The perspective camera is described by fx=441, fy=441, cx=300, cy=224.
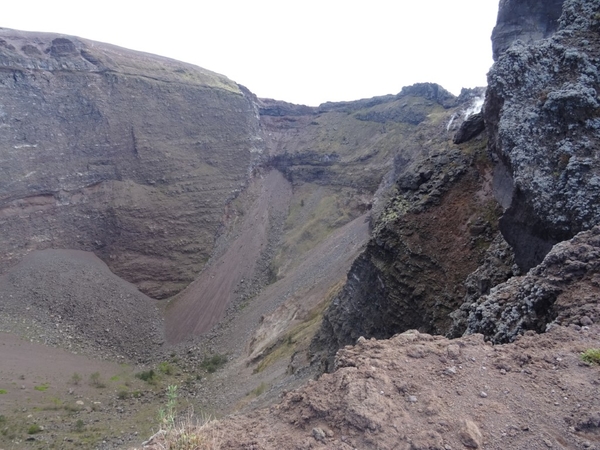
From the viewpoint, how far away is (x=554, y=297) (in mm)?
5922

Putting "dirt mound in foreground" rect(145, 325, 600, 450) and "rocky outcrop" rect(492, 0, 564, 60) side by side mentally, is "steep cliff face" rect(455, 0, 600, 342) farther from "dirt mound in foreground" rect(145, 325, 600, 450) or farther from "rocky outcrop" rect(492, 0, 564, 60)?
"rocky outcrop" rect(492, 0, 564, 60)

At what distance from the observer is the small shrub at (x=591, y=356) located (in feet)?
14.8

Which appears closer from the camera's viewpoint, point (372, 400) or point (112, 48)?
point (372, 400)

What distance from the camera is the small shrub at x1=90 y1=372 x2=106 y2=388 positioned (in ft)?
81.8

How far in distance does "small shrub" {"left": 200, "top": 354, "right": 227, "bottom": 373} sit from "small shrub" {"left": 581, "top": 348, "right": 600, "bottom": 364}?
26.2m

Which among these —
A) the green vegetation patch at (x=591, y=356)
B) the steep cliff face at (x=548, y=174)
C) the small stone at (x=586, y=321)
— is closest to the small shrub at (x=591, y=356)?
the green vegetation patch at (x=591, y=356)

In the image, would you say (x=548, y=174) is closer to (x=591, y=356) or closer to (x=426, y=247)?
(x=426, y=247)

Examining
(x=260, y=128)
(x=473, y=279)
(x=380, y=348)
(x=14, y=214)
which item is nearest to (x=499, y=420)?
(x=380, y=348)

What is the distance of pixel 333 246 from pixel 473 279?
1078 inches

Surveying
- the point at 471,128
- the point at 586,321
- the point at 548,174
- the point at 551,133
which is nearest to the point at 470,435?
the point at 586,321

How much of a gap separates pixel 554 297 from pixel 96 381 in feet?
84.3

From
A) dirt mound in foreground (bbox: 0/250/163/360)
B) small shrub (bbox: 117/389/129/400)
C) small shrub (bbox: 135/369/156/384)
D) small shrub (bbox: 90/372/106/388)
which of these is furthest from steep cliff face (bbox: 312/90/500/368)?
dirt mound in foreground (bbox: 0/250/163/360)

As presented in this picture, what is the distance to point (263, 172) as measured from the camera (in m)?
54.6

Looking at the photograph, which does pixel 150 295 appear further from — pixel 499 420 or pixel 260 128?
pixel 499 420
